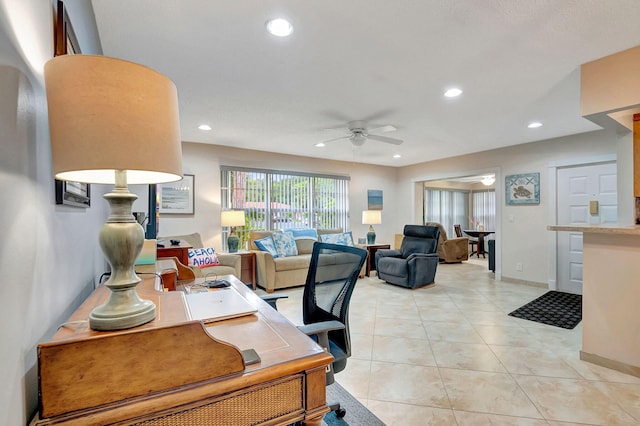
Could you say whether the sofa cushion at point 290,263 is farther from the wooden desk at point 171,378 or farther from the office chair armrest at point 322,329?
the wooden desk at point 171,378

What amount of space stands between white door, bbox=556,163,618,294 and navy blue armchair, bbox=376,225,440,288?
1.85m

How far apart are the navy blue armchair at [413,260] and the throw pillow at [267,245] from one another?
5.81 feet

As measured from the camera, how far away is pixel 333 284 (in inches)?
71.0

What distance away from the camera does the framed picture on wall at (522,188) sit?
483 cm

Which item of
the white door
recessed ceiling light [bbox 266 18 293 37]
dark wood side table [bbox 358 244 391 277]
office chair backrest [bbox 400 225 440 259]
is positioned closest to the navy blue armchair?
office chair backrest [bbox 400 225 440 259]

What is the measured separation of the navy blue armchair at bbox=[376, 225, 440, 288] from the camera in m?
4.55

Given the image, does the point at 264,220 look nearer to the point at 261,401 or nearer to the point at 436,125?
the point at 436,125

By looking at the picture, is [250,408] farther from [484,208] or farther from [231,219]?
[484,208]

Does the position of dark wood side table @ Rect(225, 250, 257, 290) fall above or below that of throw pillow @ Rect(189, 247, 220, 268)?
below

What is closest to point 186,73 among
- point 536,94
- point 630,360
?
point 536,94

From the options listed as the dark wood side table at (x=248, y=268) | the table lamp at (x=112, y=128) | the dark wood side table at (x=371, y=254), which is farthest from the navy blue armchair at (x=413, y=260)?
the table lamp at (x=112, y=128)

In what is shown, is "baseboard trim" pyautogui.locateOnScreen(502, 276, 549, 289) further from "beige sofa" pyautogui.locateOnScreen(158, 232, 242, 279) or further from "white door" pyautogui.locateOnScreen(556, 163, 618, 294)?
"beige sofa" pyautogui.locateOnScreen(158, 232, 242, 279)

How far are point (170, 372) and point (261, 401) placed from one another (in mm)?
232

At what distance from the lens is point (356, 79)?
257cm
